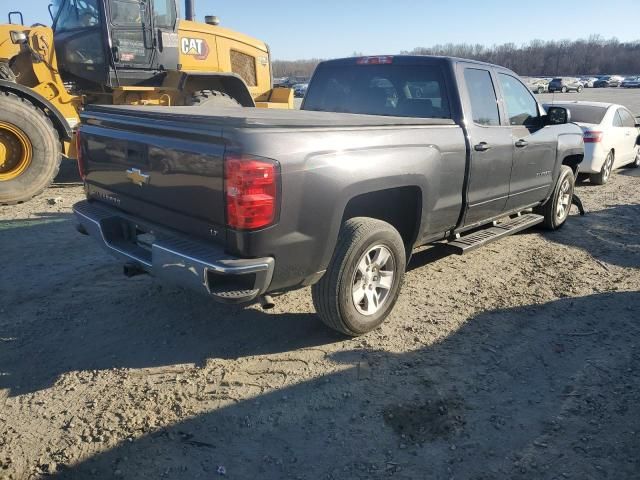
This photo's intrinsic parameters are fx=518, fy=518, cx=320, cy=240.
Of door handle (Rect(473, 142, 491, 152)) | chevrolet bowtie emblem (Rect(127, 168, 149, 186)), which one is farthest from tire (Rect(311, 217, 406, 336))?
chevrolet bowtie emblem (Rect(127, 168, 149, 186))

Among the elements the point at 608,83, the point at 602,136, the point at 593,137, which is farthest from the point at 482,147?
the point at 608,83

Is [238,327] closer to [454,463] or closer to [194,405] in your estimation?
[194,405]

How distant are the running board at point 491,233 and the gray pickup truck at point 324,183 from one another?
3 cm

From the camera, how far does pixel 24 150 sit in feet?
23.7

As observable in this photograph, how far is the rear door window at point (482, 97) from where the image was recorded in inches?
182

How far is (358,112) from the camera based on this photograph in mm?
5039

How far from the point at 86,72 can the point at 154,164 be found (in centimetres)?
594

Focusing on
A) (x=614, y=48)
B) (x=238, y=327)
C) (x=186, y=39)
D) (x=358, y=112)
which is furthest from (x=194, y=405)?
(x=614, y=48)

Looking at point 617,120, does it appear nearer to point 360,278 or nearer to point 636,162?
point 636,162

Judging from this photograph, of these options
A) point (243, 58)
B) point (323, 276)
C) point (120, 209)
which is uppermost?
point (243, 58)

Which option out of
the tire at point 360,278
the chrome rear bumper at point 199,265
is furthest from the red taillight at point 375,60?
the chrome rear bumper at point 199,265

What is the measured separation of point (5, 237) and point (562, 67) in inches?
5070

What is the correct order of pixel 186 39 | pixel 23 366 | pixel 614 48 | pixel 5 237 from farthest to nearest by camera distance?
pixel 614 48, pixel 186 39, pixel 5 237, pixel 23 366

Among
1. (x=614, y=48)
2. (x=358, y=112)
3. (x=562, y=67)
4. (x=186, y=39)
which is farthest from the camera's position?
(x=614, y=48)
